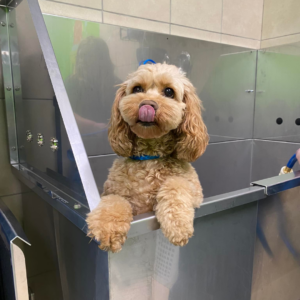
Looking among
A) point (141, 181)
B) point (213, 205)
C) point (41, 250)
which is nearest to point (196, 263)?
point (213, 205)

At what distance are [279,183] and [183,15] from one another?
119 centimetres

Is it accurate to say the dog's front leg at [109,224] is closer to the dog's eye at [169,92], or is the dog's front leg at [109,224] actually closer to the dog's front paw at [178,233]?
the dog's front paw at [178,233]

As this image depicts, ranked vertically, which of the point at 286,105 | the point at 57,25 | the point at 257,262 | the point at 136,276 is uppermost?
the point at 57,25

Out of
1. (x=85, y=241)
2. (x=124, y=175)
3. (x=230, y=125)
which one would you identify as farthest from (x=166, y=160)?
(x=230, y=125)

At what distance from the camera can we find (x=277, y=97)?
6.35ft

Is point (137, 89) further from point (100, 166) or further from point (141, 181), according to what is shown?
point (100, 166)

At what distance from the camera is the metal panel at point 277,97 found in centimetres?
184

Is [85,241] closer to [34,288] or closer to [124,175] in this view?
[124,175]

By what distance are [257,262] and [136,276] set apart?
1.73ft

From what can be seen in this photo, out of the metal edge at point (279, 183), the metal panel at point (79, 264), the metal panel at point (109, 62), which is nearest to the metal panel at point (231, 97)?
the metal panel at point (109, 62)

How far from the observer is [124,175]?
0.78 meters

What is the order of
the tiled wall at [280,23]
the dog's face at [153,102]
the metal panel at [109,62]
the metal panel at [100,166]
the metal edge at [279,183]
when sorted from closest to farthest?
the dog's face at [153,102]
the metal edge at [279,183]
the metal panel at [109,62]
the metal panel at [100,166]
the tiled wall at [280,23]

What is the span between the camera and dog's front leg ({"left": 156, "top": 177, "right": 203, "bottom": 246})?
614 mm

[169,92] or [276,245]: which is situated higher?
[169,92]
